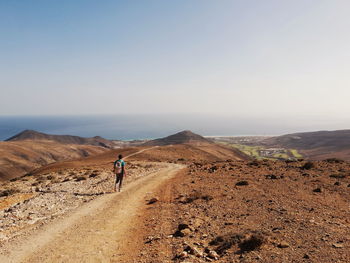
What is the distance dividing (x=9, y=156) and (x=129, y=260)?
3057 inches

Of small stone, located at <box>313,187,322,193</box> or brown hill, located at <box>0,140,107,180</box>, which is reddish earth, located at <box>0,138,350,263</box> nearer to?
small stone, located at <box>313,187,322,193</box>

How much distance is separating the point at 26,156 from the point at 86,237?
78.9m

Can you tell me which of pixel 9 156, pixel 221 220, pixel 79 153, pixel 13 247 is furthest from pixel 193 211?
pixel 79 153

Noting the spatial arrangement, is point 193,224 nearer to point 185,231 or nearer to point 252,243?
point 185,231

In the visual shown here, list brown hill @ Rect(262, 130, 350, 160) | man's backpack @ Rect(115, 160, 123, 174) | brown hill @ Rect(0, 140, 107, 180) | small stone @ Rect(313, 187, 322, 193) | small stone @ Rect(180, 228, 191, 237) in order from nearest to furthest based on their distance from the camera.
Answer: small stone @ Rect(180, 228, 191, 237)
small stone @ Rect(313, 187, 322, 193)
man's backpack @ Rect(115, 160, 123, 174)
brown hill @ Rect(0, 140, 107, 180)
brown hill @ Rect(262, 130, 350, 160)

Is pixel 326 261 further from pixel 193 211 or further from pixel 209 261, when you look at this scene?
pixel 193 211

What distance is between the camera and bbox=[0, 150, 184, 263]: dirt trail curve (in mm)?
7586

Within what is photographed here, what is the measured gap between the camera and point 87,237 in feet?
29.5

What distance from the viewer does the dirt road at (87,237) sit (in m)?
7.59

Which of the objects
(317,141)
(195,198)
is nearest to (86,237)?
(195,198)

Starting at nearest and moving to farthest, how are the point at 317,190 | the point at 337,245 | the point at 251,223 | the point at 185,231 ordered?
1. the point at 337,245
2. the point at 185,231
3. the point at 251,223
4. the point at 317,190

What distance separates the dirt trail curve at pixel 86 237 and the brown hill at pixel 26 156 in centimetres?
5872

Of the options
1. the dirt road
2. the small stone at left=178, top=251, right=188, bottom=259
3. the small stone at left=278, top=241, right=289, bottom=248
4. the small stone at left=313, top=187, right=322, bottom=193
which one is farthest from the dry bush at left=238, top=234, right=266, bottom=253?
the small stone at left=313, top=187, right=322, bottom=193

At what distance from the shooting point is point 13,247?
8.29m
